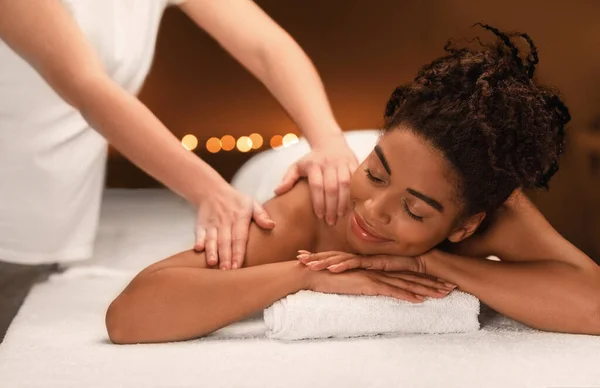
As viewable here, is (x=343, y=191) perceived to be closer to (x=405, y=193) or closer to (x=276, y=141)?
(x=405, y=193)

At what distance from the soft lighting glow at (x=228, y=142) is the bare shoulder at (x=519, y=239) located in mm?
522

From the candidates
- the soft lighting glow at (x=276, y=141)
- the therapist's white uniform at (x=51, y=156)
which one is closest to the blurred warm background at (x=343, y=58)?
the soft lighting glow at (x=276, y=141)

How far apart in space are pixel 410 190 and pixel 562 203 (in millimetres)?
727

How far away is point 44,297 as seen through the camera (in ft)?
3.37

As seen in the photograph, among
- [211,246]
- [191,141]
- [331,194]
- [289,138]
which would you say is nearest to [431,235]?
[331,194]

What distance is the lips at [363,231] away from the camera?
94 cm

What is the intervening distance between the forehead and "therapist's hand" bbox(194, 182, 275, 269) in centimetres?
18

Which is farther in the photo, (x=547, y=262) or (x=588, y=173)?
(x=588, y=173)

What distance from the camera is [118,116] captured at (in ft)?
3.32

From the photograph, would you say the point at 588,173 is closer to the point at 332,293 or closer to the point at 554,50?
the point at 554,50

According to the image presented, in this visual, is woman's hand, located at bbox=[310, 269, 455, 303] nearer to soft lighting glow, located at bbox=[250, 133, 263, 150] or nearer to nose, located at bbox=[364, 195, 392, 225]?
nose, located at bbox=[364, 195, 392, 225]

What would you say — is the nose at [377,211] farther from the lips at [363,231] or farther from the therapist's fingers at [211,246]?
the therapist's fingers at [211,246]

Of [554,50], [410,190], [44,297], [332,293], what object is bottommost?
[44,297]

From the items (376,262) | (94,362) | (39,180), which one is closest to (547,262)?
(376,262)
